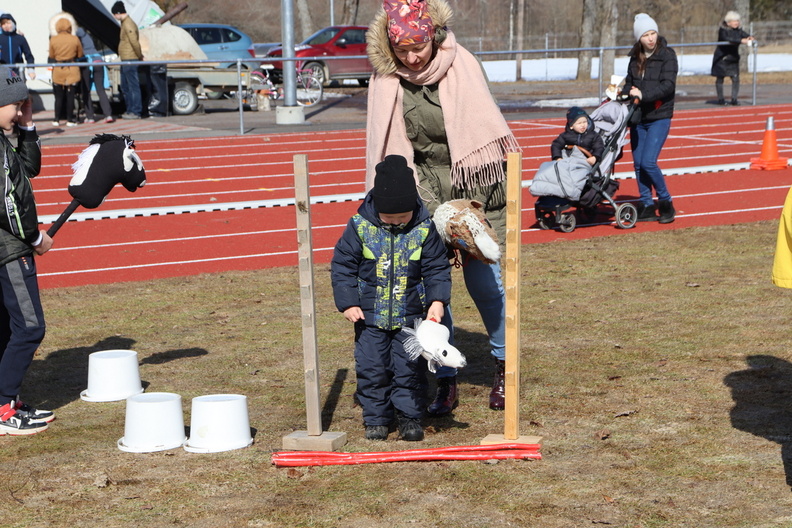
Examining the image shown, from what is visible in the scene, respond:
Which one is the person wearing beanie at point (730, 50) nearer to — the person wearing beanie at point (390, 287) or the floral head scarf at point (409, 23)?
the floral head scarf at point (409, 23)

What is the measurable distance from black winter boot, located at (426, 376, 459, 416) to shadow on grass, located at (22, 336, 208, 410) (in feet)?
6.01

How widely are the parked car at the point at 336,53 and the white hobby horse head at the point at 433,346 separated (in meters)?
27.0

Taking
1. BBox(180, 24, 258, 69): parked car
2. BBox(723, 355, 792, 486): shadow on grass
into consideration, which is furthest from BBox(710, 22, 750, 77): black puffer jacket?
BBox(723, 355, 792, 486): shadow on grass

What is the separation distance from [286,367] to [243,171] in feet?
34.0

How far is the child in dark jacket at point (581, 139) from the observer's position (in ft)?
37.1

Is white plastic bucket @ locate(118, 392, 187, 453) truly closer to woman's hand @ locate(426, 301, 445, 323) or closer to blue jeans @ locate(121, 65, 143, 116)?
woman's hand @ locate(426, 301, 445, 323)

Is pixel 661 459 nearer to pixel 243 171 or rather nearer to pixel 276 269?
pixel 276 269

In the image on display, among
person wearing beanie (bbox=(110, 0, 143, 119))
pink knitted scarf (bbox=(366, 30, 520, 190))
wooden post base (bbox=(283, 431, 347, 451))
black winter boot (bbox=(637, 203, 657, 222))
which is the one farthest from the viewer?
person wearing beanie (bbox=(110, 0, 143, 119))

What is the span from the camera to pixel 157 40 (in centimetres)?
2488

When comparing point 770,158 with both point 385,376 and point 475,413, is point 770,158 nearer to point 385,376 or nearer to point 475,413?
point 475,413

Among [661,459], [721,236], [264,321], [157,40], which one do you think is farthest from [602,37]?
[661,459]

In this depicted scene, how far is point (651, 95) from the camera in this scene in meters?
10.8

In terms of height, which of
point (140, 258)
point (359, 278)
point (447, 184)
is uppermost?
point (447, 184)

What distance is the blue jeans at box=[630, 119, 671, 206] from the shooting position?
36.8 ft
